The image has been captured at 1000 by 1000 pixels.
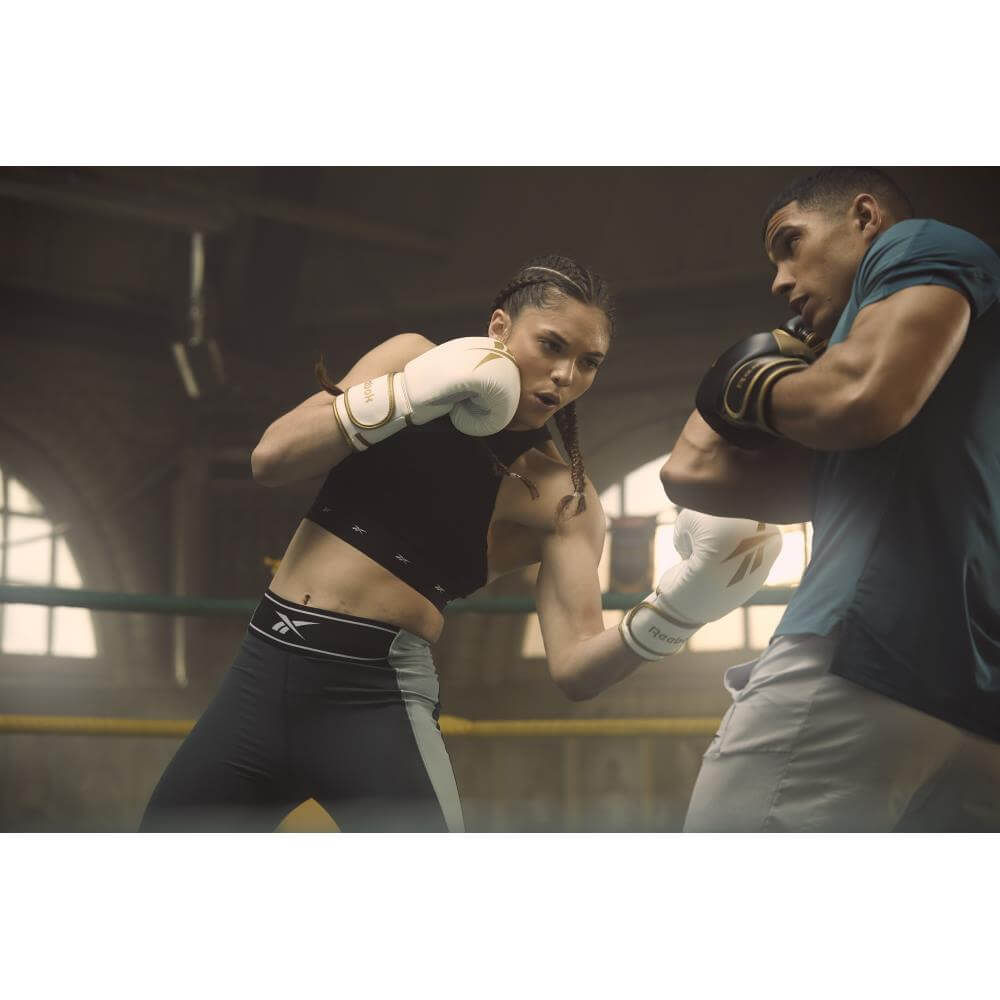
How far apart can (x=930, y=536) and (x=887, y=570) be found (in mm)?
73

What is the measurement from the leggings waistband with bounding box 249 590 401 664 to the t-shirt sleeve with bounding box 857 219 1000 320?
0.89 m

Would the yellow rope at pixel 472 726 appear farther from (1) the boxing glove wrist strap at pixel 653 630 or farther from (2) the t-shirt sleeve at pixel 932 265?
(2) the t-shirt sleeve at pixel 932 265

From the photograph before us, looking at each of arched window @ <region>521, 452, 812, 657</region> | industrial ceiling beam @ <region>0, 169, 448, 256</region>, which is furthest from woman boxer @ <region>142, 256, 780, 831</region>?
industrial ceiling beam @ <region>0, 169, 448, 256</region>

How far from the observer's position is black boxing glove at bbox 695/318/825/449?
5.02ft

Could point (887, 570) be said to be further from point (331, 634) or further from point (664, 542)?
point (664, 542)

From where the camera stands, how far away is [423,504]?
1982 millimetres

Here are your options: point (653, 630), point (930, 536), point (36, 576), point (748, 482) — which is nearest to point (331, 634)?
point (653, 630)

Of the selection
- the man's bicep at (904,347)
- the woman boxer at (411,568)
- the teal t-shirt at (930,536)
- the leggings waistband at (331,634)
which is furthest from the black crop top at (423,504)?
the man's bicep at (904,347)

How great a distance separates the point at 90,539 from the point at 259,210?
3.09 ft

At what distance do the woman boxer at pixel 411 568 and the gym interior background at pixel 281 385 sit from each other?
0.44 meters

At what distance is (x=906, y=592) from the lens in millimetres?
1535

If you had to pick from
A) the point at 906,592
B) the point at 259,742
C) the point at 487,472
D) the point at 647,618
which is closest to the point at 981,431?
the point at 906,592

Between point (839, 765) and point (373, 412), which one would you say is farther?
point (373, 412)

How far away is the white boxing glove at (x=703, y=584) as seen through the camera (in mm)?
1947
